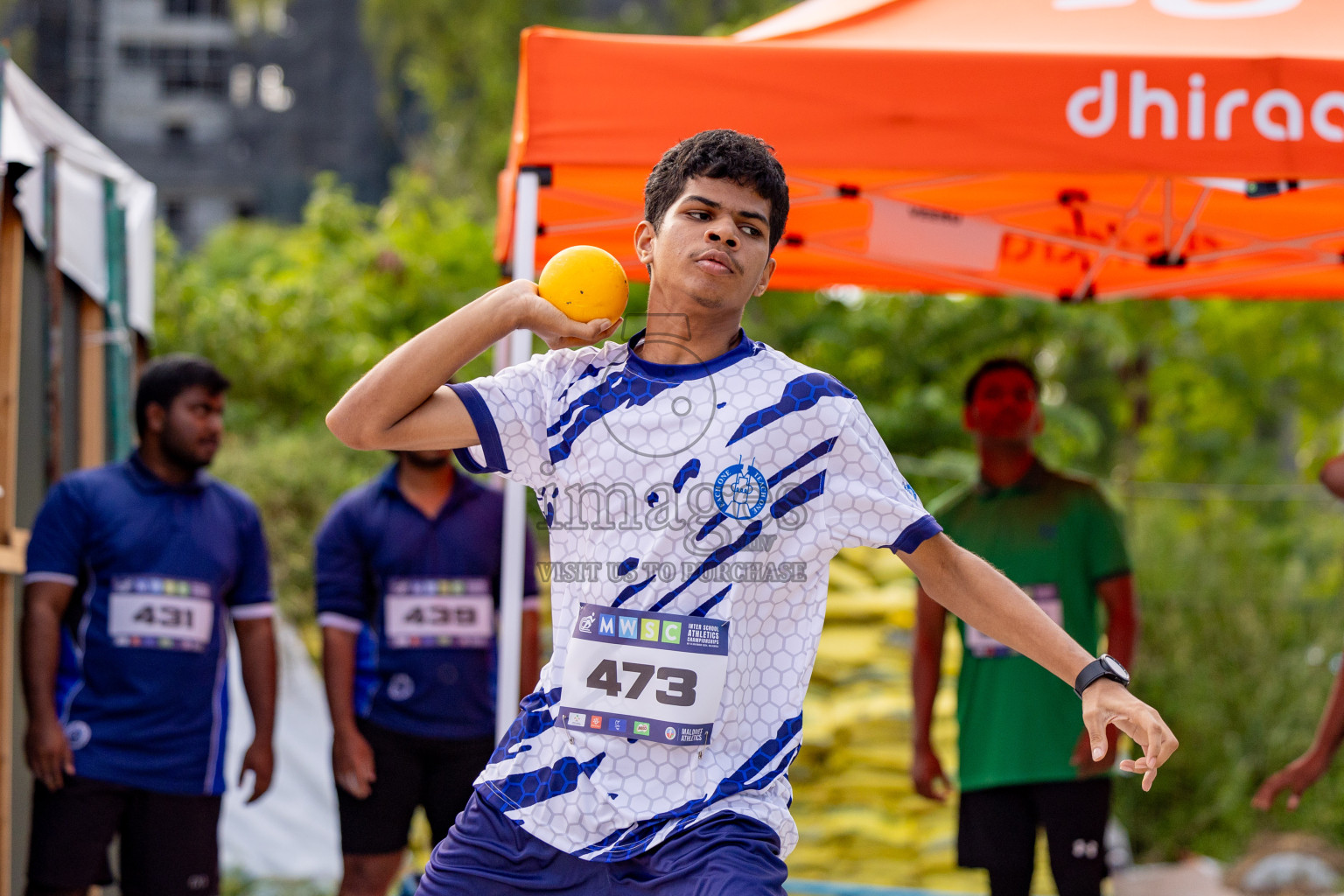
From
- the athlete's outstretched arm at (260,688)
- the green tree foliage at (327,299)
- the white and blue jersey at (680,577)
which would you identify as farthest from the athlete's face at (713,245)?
the green tree foliage at (327,299)

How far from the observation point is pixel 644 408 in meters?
2.26

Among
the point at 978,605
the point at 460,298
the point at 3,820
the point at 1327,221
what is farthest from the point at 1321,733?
the point at 460,298

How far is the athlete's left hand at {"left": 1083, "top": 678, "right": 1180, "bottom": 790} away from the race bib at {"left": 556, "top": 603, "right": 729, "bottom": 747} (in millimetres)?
564

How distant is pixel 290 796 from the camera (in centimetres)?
718

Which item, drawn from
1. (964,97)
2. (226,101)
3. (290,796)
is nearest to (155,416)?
(964,97)

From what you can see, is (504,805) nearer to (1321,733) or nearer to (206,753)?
(206,753)

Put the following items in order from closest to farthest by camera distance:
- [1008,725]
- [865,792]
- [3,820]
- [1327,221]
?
1. [3,820]
2. [1008,725]
3. [1327,221]
4. [865,792]

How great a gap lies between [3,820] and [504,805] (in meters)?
2.93

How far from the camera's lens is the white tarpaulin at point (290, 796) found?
692 centimetres

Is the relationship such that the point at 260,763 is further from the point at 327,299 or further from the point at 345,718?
the point at 327,299

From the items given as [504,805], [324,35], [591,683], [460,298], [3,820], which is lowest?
[3,820]

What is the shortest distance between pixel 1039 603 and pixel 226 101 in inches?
1716

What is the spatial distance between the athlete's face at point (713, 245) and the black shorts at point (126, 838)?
2956 mm

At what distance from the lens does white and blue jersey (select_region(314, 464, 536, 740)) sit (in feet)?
15.4
